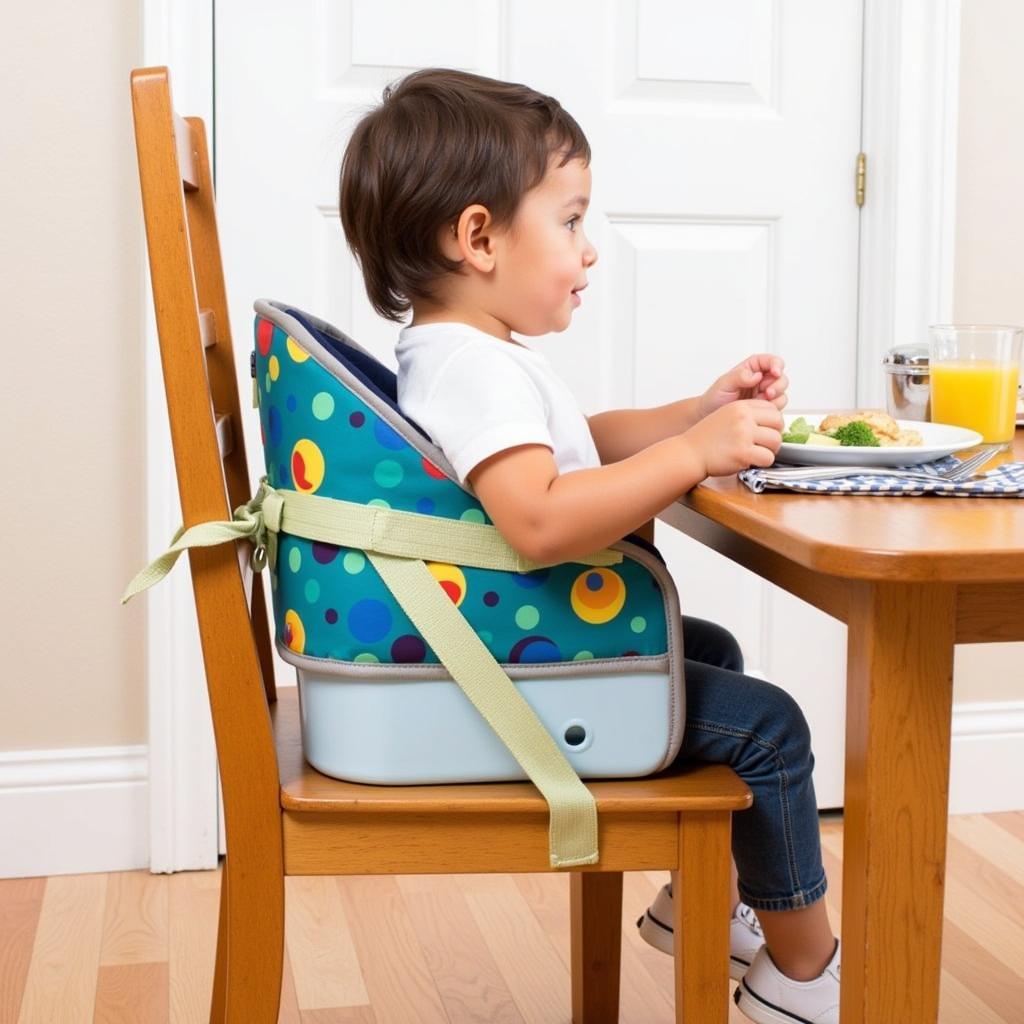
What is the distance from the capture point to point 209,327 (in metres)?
1.28

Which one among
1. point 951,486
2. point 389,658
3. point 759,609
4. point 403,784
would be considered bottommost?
point 759,609

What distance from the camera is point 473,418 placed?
3.57 ft

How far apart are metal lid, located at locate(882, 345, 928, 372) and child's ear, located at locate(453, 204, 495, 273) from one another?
480 millimetres

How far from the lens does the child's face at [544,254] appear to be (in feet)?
4.05

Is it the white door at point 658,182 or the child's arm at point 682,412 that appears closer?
the child's arm at point 682,412

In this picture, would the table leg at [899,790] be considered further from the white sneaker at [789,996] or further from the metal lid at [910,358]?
the metal lid at [910,358]

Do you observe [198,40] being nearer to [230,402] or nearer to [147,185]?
[230,402]

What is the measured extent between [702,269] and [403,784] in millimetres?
1323

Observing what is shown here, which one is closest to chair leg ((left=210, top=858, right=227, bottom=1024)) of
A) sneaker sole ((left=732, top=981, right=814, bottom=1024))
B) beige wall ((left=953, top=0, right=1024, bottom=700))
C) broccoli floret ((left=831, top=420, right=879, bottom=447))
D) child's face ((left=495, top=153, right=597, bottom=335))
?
sneaker sole ((left=732, top=981, right=814, bottom=1024))

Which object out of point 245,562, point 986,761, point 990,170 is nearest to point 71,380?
point 245,562

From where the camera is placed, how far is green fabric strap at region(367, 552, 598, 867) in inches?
42.7

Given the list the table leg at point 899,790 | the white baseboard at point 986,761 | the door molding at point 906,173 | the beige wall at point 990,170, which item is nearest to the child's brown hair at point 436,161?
the table leg at point 899,790

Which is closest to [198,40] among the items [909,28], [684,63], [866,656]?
[684,63]

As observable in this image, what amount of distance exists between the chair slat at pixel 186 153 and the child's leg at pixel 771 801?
1.95ft
